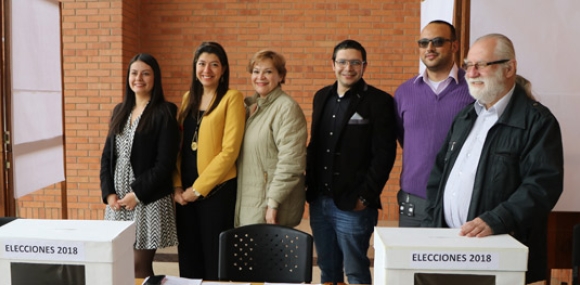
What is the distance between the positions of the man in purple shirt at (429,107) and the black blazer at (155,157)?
1209 millimetres

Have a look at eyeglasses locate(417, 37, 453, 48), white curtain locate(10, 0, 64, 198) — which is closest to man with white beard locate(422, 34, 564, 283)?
eyeglasses locate(417, 37, 453, 48)

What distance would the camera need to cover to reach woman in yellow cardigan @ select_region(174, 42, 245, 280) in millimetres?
2676

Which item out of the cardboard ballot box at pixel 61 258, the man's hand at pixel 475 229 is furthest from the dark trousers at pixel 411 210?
the cardboard ballot box at pixel 61 258

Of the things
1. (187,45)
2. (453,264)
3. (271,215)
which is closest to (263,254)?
(271,215)

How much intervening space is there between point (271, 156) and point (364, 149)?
1.59 ft

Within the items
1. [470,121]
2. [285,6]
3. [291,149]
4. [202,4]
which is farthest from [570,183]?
[202,4]

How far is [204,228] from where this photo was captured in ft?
9.01

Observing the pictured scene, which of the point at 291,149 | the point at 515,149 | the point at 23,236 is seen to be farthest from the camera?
the point at 291,149

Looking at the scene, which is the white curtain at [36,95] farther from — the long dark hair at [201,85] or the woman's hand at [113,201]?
the long dark hair at [201,85]

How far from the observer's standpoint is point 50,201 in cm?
530

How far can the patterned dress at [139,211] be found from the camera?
267 cm

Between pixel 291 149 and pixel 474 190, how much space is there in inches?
40.5

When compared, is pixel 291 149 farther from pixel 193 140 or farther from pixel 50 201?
pixel 50 201

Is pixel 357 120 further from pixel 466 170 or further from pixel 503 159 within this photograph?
pixel 503 159
